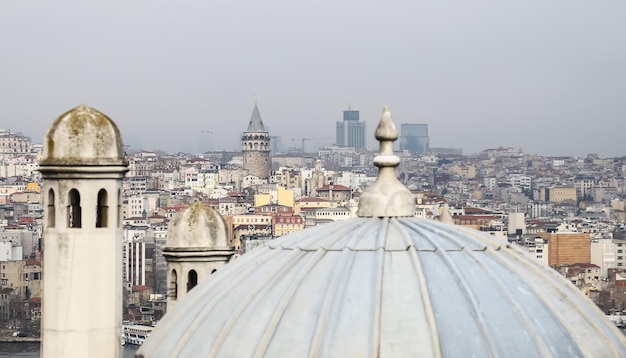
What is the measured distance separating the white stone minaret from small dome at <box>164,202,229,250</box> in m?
1.00

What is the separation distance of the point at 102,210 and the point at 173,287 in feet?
3.58

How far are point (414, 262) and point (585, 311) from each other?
41 cm

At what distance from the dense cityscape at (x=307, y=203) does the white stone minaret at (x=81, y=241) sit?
28.4m

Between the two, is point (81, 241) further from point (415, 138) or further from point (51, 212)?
point (415, 138)

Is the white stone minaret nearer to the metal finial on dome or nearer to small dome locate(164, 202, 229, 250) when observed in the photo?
the metal finial on dome

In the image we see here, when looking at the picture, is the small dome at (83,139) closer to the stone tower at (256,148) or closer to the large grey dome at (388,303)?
the large grey dome at (388,303)

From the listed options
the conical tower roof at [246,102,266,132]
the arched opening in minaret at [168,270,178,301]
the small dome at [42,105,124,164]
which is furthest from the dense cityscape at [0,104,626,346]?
the small dome at [42,105,124,164]

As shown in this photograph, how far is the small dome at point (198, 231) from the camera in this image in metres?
5.33

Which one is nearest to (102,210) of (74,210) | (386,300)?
(74,210)

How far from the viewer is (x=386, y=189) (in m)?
4.01

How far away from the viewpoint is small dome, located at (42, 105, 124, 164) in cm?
430

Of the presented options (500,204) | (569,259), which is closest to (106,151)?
(569,259)

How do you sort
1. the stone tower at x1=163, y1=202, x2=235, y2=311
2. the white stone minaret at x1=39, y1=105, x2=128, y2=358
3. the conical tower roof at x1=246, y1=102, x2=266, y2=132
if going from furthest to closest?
the conical tower roof at x1=246, y1=102, x2=266, y2=132
the stone tower at x1=163, y1=202, x2=235, y2=311
the white stone minaret at x1=39, y1=105, x2=128, y2=358

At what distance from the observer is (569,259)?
235ft
